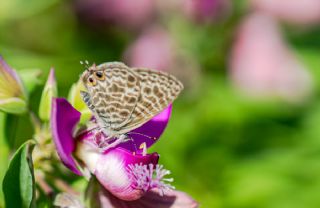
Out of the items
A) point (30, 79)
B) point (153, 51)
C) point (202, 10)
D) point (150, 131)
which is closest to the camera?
point (150, 131)

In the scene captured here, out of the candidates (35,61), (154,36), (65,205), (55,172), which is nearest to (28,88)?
(55,172)

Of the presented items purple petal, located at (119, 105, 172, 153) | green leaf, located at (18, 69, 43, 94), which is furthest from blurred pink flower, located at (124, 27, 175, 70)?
purple petal, located at (119, 105, 172, 153)

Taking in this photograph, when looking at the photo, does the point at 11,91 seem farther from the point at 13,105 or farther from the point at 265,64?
the point at 265,64

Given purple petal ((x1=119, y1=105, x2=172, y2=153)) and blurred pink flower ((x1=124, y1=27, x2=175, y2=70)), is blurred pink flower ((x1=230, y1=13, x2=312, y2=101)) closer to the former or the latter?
blurred pink flower ((x1=124, y1=27, x2=175, y2=70))

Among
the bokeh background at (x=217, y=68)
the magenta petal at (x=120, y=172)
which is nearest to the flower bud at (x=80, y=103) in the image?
the magenta petal at (x=120, y=172)

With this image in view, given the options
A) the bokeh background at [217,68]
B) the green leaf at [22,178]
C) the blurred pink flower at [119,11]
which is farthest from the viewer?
the blurred pink flower at [119,11]

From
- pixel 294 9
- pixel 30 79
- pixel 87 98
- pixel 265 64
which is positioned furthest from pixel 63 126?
pixel 294 9

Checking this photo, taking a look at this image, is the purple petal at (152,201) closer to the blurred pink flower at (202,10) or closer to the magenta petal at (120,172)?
the magenta petal at (120,172)
